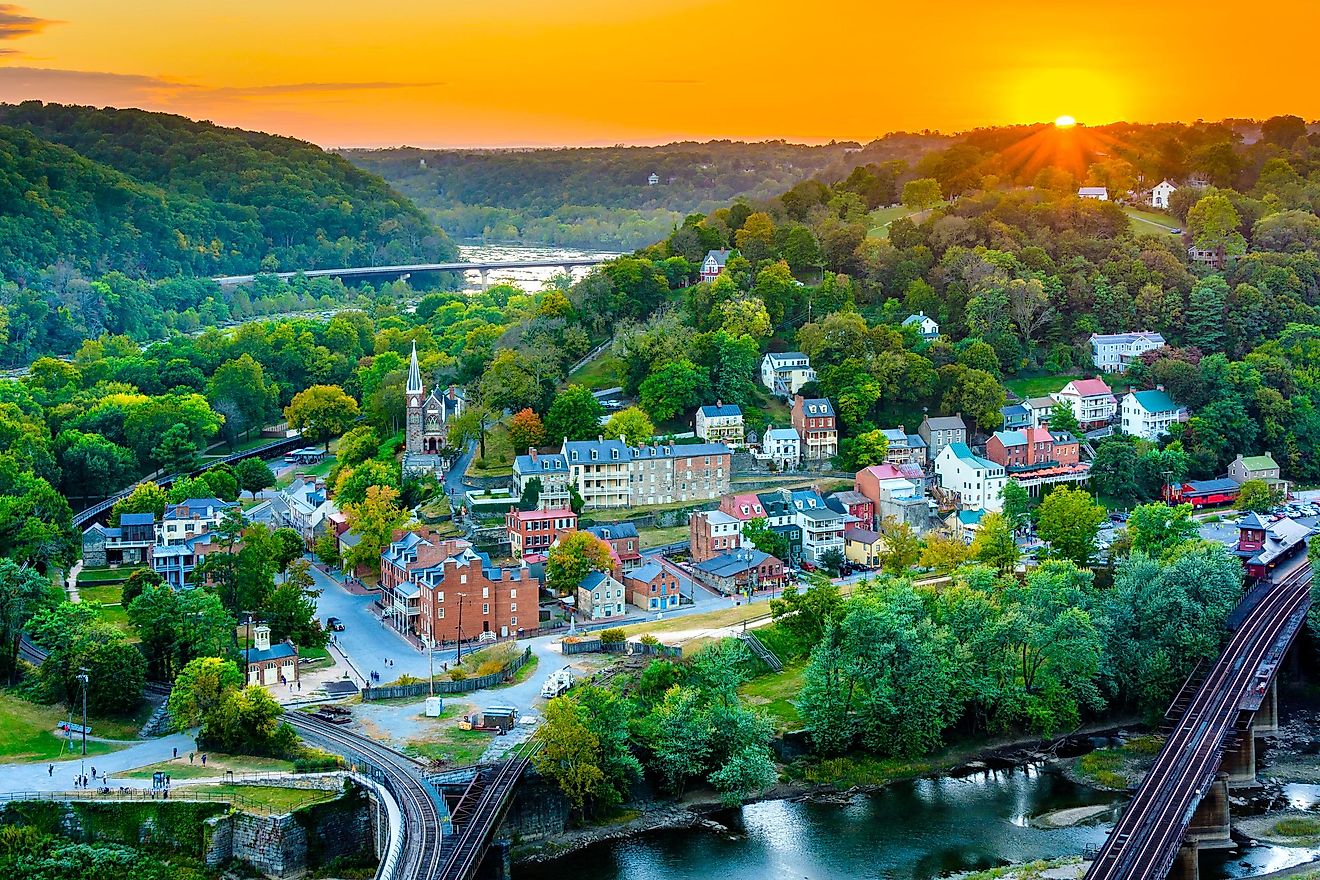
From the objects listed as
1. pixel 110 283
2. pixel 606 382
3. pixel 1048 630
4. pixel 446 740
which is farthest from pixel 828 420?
pixel 110 283

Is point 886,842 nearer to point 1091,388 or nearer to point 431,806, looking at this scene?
point 431,806

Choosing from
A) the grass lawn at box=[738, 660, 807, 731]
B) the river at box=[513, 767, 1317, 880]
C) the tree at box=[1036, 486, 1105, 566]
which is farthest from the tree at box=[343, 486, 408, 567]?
the tree at box=[1036, 486, 1105, 566]

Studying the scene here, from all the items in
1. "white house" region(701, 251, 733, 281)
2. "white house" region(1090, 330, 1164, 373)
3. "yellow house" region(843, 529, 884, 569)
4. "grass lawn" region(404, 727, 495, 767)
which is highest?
"white house" region(701, 251, 733, 281)

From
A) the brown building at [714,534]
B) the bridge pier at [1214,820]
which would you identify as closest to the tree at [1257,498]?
the brown building at [714,534]

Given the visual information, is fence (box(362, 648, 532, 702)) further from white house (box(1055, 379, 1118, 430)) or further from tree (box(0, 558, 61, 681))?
white house (box(1055, 379, 1118, 430))

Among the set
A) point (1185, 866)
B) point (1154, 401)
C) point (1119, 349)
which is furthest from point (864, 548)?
point (1119, 349)

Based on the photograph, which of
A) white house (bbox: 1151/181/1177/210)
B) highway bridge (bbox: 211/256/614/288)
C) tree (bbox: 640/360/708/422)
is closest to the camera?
tree (bbox: 640/360/708/422)
